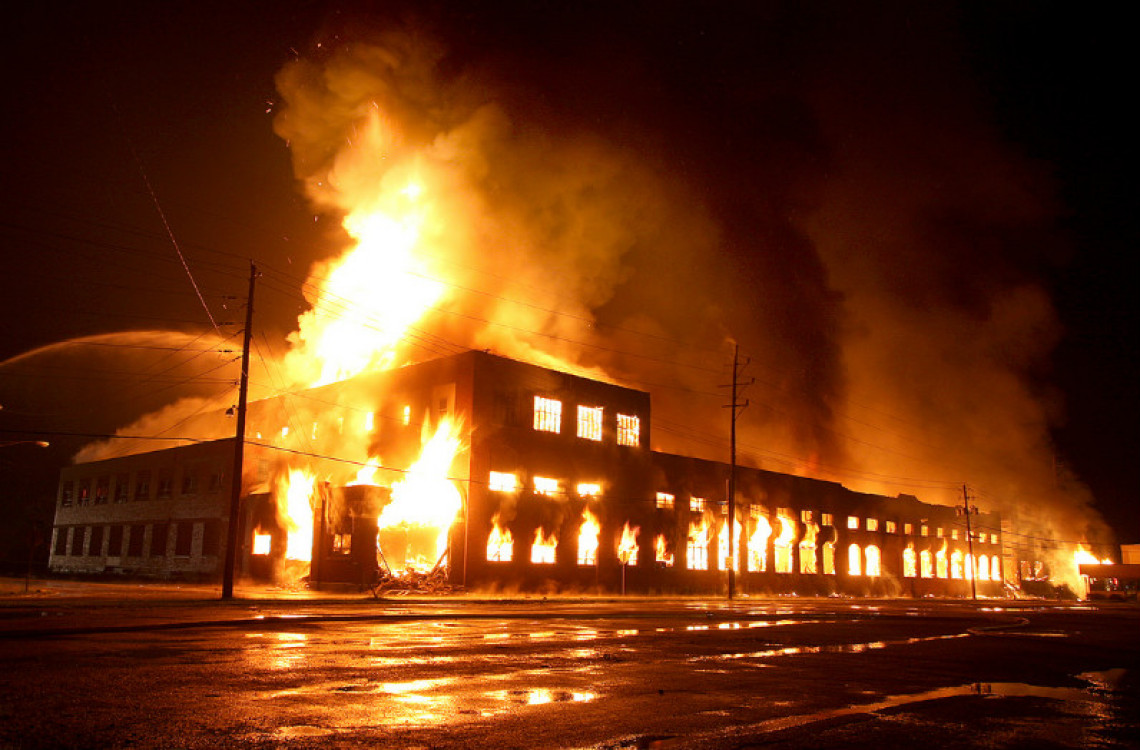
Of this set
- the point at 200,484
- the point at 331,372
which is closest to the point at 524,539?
the point at 331,372

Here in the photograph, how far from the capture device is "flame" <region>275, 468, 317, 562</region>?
4406 cm

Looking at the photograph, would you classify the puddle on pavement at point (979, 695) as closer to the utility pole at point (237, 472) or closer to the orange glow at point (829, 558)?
the utility pole at point (237, 472)

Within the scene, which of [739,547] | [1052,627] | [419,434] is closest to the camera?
[1052,627]

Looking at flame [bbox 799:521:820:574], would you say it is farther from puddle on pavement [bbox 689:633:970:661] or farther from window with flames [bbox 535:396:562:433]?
puddle on pavement [bbox 689:633:970:661]

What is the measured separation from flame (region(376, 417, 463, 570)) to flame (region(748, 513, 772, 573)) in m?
24.5

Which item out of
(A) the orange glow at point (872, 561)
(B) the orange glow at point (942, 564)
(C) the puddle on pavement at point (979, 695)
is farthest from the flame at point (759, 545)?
(C) the puddle on pavement at point (979, 695)

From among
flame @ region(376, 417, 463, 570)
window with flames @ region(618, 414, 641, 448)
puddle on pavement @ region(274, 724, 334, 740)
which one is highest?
window with flames @ region(618, 414, 641, 448)

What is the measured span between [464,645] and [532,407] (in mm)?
30274

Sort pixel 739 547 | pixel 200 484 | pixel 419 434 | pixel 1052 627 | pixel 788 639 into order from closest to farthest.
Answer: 1. pixel 788 639
2. pixel 1052 627
3. pixel 419 434
4. pixel 200 484
5. pixel 739 547

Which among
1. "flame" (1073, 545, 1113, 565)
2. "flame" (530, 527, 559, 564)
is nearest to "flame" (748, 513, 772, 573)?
"flame" (530, 527, 559, 564)

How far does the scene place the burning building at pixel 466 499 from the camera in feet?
136

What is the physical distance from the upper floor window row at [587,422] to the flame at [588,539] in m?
4.47

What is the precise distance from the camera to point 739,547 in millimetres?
56688

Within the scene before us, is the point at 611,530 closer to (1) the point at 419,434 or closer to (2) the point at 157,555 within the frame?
(1) the point at 419,434
